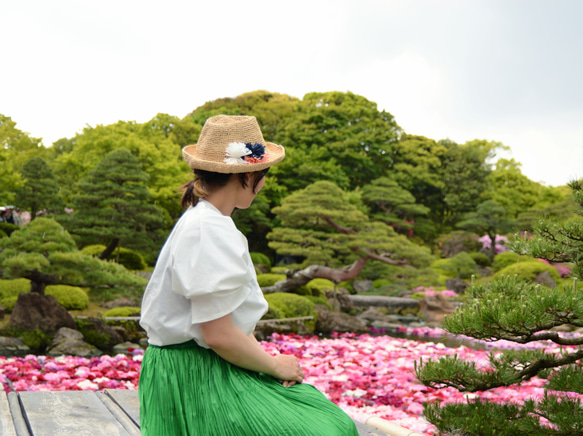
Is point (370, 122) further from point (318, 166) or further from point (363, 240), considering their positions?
point (363, 240)

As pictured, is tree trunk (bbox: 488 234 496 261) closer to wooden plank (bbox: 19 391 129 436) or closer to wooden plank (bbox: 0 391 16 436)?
wooden plank (bbox: 19 391 129 436)

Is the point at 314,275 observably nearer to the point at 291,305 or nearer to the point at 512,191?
the point at 291,305

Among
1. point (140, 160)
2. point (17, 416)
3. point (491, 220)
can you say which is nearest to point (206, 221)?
point (17, 416)

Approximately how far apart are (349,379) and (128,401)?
11.8 feet

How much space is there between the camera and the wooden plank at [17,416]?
1.96m

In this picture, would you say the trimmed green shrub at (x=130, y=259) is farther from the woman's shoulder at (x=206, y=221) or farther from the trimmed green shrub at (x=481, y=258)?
the woman's shoulder at (x=206, y=221)

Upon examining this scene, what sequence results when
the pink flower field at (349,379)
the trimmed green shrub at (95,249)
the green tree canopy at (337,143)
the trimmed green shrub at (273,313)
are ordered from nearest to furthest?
the pink flower field at (349,379) → the trimmed green shrub at (273,313) → the trimmed green shrub at (95,249) → the green tree canopy at (337,143)

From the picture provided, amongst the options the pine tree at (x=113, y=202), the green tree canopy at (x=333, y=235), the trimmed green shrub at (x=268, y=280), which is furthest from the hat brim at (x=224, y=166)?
the trimmed green shrub at (x=268, y=280)

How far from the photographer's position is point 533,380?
537 cm

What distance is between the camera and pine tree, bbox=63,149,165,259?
412 inches

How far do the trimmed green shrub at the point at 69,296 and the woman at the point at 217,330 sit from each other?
8.03m

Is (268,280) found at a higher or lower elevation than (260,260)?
higher

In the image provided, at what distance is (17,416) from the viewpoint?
2.13 m

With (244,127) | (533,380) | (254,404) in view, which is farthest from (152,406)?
(533,380)
